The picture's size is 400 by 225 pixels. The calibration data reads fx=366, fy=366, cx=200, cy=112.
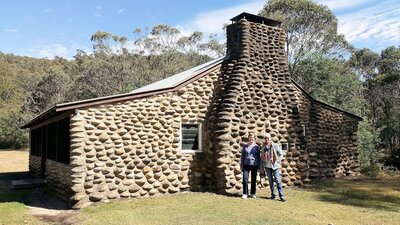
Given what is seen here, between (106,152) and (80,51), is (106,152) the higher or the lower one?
the lower one

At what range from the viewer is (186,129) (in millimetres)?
11406

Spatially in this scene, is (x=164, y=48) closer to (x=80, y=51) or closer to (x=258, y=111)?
(x=80, y=51)

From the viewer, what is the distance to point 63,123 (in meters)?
11.8

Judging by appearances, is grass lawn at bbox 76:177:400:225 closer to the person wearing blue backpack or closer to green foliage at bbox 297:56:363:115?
the person wearing blue backpack

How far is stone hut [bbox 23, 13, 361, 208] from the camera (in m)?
9.61

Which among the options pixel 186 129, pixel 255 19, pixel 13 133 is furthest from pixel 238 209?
pixel 13 133

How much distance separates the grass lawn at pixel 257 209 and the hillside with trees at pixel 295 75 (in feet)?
26.5

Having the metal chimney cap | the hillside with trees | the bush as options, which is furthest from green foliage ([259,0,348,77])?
the bush

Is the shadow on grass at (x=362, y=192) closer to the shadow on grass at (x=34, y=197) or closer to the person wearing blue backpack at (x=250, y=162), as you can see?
the person wearing blue backpack at (x=250, y=162)

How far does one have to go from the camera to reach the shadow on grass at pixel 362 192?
31.6 ft

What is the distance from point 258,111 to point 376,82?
2711 centimetres

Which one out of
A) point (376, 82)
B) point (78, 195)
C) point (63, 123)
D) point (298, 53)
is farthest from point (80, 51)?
point (78, 195)

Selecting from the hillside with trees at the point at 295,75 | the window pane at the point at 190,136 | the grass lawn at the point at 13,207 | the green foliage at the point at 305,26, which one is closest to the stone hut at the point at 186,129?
the window pane at the point at 190,136

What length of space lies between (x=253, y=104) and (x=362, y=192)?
4349 mm
